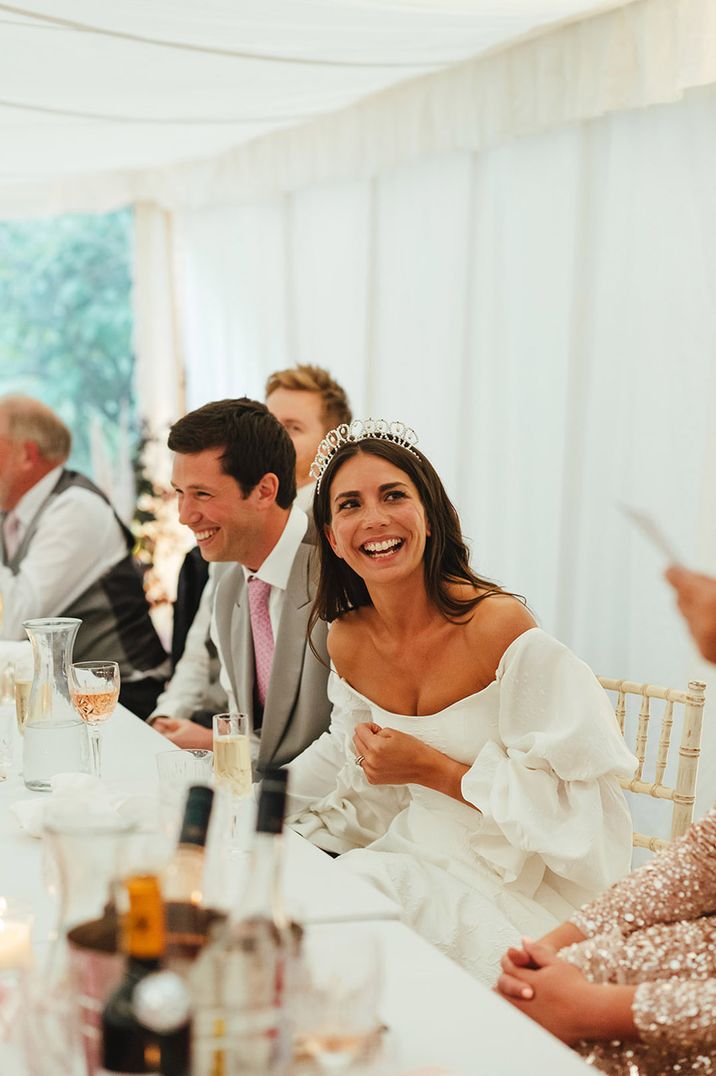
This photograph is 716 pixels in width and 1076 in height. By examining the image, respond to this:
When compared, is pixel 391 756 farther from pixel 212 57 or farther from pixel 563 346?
pixel 212 57

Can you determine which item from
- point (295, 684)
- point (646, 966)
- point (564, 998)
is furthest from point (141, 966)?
point (295, 684)

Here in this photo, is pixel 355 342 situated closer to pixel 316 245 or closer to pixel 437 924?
pixel 316 245

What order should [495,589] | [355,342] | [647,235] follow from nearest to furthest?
[495,589]
[647,235]
[355,342]

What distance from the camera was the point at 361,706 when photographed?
8.47 ft

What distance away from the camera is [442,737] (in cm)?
241

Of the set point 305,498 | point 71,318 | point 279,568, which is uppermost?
point 71,318

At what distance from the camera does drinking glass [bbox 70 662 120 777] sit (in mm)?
2176

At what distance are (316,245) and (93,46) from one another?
225 cm

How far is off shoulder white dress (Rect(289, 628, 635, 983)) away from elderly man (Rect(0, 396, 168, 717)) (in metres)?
1.93

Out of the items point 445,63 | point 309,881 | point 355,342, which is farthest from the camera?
point 355,342

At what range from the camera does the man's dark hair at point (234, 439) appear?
9.87 feet

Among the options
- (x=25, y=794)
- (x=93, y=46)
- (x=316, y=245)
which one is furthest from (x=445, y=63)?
(x=25, y=794)

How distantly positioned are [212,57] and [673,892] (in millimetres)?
3032

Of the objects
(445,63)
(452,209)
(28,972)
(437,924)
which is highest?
(445,63)
